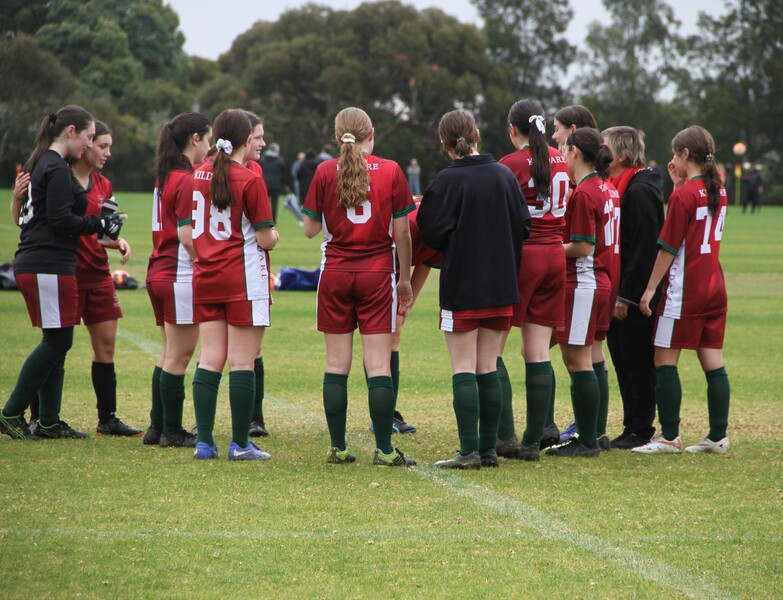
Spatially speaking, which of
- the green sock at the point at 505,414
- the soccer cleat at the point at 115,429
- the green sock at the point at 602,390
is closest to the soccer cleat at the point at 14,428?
the soccer cleat at the point at 115,429

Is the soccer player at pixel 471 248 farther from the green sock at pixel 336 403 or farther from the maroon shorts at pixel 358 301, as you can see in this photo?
the green sock at pixel 336 403

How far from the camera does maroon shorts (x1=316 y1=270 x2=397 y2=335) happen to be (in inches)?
249

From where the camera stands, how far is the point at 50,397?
7.12 meters

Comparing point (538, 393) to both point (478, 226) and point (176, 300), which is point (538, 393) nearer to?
point (478, 226)

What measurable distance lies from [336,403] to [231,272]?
100 cm

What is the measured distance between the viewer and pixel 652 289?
6.98m

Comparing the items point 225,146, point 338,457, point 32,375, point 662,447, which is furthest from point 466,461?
point 32,375

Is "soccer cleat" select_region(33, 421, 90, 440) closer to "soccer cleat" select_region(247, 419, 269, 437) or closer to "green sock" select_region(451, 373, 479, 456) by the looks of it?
"soccer cleat" select_region(247, 419, 269, 437)

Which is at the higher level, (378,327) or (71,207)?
(71,207)

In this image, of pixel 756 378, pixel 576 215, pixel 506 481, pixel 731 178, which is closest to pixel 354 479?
pixel 506 481

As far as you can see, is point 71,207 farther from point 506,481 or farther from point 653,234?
point 653,234

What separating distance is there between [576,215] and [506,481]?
5.67 ft

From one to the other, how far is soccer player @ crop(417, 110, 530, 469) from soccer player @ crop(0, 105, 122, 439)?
2236mm

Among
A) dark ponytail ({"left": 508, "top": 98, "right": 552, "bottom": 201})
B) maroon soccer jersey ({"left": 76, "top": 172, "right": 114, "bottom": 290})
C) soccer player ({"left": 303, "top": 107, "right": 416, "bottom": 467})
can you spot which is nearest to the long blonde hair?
soccer player ({"left": 303, "top": 107, "right": 416, "bottom": 467})
